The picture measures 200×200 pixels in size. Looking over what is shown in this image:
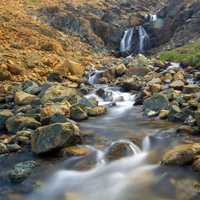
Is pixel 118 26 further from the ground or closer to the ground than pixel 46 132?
further from the ground

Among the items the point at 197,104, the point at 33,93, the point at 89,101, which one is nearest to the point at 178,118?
the point at 197,104

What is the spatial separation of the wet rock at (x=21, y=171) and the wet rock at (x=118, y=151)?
2.14 m

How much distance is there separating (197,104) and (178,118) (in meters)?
1.12

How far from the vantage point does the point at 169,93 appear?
20.2 metres

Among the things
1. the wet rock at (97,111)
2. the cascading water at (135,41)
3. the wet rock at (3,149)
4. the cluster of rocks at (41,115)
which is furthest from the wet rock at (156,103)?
the cascading water at (135,41)

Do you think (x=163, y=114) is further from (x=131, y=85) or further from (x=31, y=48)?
(x=31, y=48)

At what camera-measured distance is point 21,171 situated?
1240 cm

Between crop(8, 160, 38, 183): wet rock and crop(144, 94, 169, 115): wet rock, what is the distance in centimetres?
693

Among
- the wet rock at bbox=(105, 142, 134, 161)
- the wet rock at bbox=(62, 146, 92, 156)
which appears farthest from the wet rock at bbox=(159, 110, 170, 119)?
the wet rock at bbox=(62, 146, 92, 156)

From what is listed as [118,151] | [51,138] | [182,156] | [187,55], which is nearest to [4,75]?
[51,138]

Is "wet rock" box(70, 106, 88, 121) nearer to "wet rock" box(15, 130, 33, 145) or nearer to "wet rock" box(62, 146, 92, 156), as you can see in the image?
"wet rock" box(15, 130, 33, 145)

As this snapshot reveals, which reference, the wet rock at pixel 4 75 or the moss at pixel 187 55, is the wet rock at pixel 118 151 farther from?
the moss at pixel 187 55

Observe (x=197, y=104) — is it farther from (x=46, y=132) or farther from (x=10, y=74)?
(x=10, y=74)

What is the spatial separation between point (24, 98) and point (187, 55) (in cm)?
1505
